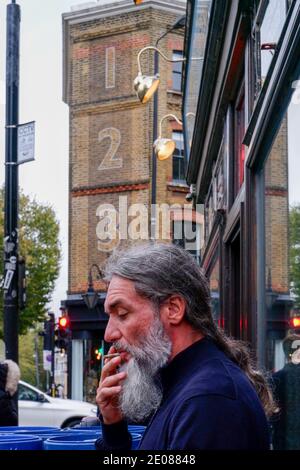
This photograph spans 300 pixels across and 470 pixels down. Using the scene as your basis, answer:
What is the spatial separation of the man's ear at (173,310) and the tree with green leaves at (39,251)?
121 ft

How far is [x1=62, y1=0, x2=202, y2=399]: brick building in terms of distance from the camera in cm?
3114

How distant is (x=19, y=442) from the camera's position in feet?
8.48

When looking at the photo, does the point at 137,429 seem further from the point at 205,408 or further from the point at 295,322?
the point at 205,408

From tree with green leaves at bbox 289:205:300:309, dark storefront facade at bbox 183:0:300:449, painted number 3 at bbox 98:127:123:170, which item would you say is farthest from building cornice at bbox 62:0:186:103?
tree with green leaves at bbox 289:205:300:309

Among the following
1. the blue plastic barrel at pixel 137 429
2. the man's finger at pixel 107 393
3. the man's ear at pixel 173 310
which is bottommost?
the blue plastic barrel at pixel 137 429

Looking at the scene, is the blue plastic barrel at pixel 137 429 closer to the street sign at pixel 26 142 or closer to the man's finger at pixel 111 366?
the man's finger at pixel 111 366

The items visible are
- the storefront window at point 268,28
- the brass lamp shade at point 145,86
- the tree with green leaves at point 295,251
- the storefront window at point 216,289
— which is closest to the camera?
the tree with green leaves at point 295,251

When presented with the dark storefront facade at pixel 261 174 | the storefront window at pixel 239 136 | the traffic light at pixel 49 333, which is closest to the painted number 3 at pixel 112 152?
the traffic light at pixel 49 333

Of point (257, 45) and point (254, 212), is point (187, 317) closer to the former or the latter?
point (254, 212)

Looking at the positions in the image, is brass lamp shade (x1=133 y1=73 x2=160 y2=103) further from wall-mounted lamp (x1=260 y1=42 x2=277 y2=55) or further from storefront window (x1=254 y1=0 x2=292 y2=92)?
wall-mounted lamp (x1=260 y1=42 x2=277 y2=55)

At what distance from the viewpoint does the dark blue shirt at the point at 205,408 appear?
1739mm

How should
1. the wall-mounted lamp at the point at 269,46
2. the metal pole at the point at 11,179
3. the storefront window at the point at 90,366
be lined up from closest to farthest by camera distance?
the wall-mounted lamp at the point at 269,46
the metal pole at the point at 11,179
the storefront window at the point at 90,366

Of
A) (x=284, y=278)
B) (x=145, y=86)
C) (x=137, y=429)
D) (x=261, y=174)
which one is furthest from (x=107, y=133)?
(x=137, y=429)

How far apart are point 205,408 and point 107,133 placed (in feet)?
101
